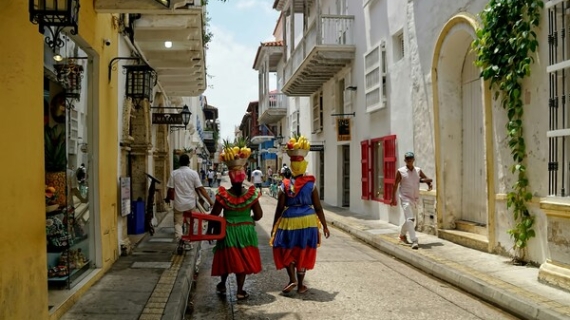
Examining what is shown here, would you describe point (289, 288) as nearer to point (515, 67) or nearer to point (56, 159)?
point (56, 159)

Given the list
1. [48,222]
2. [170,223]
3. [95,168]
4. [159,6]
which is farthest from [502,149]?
[170,223]

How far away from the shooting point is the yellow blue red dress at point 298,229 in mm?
5949

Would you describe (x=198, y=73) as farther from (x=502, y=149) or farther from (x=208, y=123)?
(x=208, y=123)

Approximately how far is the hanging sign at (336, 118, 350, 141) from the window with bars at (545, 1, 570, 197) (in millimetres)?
9372

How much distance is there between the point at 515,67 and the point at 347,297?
3901mm

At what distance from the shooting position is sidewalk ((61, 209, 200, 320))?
484cm

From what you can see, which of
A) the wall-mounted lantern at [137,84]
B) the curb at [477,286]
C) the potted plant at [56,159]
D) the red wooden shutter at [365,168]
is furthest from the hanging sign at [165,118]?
the potted plant at [56,159]

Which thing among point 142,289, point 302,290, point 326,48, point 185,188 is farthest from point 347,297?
point 326,48

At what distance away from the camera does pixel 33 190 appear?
400 centimetres

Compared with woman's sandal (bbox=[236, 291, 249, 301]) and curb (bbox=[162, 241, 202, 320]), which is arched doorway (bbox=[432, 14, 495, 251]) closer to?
woman's sandal (bbox=[236, 291, 249, 301])

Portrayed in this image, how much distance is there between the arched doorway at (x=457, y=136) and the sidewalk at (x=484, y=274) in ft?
1.98

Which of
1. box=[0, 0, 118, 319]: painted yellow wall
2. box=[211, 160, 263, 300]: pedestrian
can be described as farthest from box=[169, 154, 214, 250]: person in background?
box=[0, 0, 118, 319]: painted yellow wall

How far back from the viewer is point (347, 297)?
5934 mm

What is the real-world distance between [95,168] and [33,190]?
2348 mm
